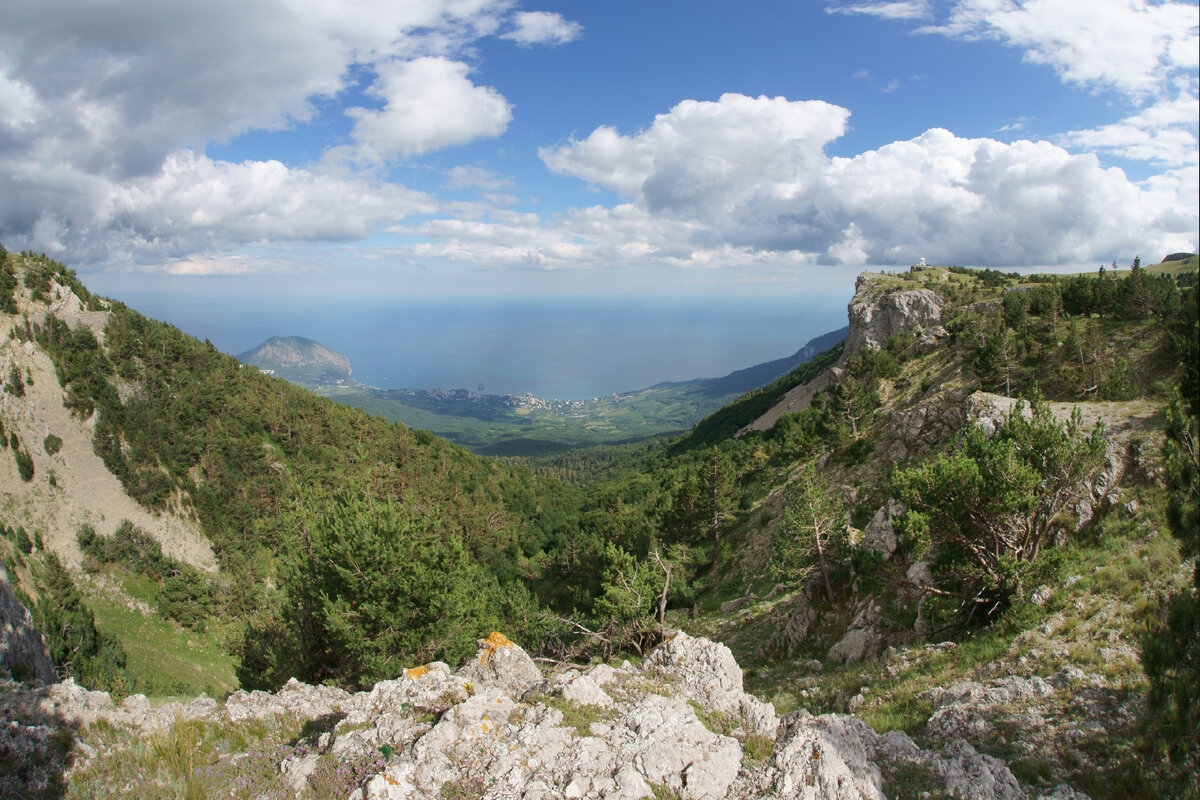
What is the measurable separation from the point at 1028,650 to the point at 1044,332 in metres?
32.1

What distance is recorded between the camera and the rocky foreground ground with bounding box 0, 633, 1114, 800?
250 inches

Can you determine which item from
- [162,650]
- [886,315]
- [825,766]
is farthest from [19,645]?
[886,315]

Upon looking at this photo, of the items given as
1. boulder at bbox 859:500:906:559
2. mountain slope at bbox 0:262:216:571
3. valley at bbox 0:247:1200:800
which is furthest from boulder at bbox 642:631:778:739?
mountain slope at bbox 0:262:216:571

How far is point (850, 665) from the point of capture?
1537 centimetres

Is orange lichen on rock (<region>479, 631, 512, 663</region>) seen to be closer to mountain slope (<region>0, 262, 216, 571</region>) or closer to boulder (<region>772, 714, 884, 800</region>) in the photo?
boulder (<region>772, 714, 884, 800</region>)

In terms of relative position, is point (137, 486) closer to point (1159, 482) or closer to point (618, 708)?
point (618, 708)

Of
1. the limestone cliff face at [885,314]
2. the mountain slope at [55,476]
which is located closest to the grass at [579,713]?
the mountain slope at [55,476]

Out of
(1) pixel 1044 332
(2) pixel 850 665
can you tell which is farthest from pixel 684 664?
(1) pixel 1044 332

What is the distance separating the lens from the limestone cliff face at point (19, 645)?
12.0m

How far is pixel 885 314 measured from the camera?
63.5 m

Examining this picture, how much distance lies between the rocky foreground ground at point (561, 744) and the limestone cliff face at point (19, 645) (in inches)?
235

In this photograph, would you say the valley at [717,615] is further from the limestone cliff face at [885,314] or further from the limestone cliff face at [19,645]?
the limestone cliff face at [885,314]

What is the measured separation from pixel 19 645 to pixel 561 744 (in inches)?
629

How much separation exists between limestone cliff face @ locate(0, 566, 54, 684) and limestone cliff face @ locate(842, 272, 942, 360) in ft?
200
